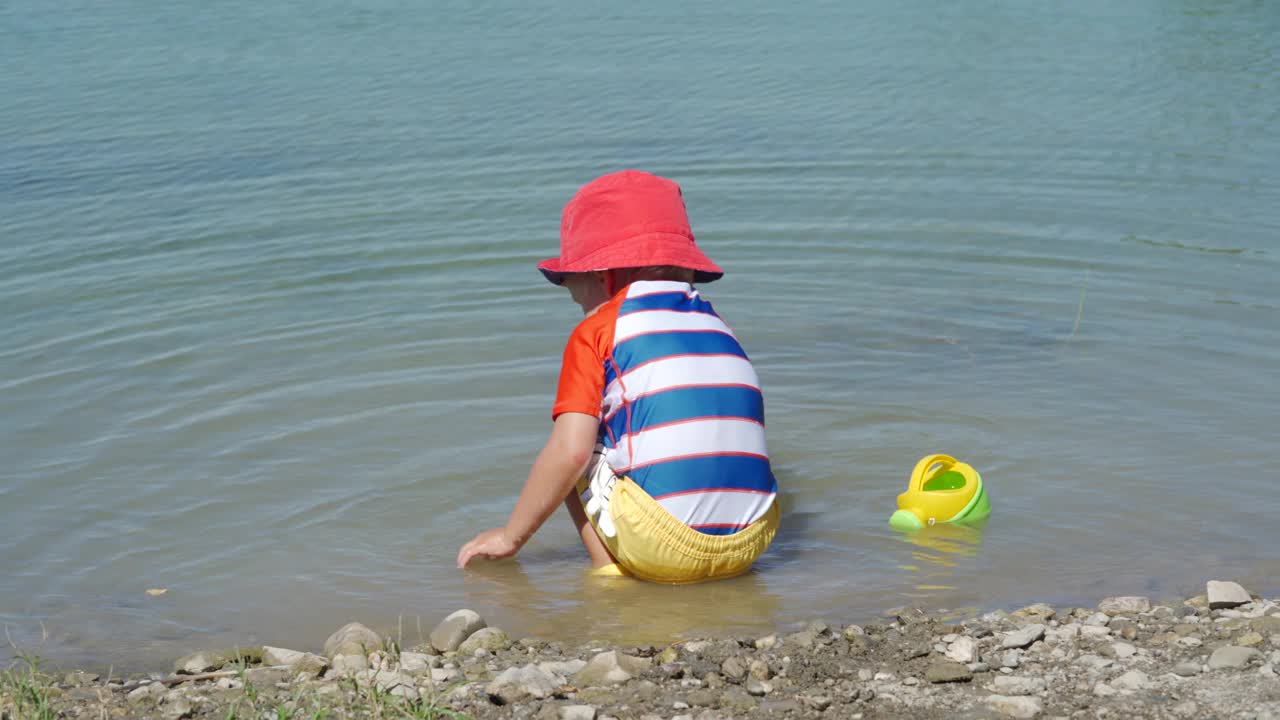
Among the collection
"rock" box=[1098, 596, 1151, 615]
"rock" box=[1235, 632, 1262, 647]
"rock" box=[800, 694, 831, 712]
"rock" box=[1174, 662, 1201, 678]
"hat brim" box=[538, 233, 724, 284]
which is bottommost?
"rock" box=[1098, 596, 1151, 615]

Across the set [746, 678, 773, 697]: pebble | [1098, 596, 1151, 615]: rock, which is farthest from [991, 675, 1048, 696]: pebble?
[1098, 596, 1151, 615]: rock

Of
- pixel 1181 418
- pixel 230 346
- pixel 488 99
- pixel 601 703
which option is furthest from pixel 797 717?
pixel 488 99

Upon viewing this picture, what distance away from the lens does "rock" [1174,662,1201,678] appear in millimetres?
3268

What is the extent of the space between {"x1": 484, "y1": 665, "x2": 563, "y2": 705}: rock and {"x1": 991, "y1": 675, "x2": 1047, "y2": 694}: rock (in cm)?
107

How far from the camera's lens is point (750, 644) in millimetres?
3635

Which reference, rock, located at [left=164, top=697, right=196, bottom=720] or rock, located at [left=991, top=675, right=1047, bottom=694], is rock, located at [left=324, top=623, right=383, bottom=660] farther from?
rock, located at [left=991, top=675, right=1047, bottom=694]

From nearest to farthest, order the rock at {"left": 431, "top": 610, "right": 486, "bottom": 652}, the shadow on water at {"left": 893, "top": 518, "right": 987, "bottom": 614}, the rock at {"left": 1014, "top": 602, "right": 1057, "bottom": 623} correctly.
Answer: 1. the rock at {"left": 431, "top": 610, "right": 486, "bottom": 652}
2. the rock at {"left": 1014, "top": 602, "right": 1057, "bottom": 623}
3. the shadow on water at {"left": 893, "top": 518, "right": 987, "bottom": 614}

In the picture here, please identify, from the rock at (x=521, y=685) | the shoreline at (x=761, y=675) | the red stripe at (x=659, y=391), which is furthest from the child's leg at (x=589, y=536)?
the rock at (x=521, y=685)

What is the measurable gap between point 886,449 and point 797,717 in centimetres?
257

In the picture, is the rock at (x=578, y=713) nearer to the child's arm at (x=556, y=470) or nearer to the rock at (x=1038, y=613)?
the child's arm at (x=556, y=470)

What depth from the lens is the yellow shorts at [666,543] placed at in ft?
13.2

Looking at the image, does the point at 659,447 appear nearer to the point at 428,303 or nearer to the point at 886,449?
the point at 886,449

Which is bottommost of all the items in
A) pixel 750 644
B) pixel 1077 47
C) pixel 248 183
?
pixel 750 644

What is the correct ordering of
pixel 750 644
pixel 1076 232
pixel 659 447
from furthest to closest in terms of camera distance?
pixel 1076 232, pixel 659 447, pixel 750 644
